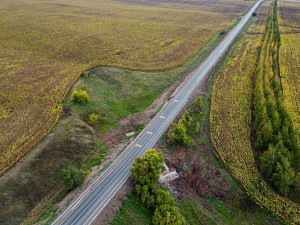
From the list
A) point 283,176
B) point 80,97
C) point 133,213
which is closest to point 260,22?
point 283,176

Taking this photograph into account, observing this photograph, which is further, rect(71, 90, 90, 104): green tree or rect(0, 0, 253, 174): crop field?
rect(71, 90, 90, 104): green tree

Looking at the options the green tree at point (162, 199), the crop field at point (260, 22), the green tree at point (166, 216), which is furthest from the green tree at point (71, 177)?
the crop field at point (260, 22)

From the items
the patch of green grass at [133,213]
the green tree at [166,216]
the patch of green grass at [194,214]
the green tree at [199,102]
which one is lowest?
the patch of green grass at [194,214]

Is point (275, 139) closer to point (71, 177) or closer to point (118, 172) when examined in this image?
point (118, 172)

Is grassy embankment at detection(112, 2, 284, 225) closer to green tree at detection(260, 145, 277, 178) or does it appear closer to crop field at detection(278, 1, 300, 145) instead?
green tree at detection(260, 145, 277, 178)

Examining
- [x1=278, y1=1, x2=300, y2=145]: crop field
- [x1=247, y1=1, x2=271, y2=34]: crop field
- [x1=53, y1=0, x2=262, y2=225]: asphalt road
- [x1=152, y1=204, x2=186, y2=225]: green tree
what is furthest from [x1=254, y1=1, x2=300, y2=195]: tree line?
[x1=247, y1=1, x2=271, y2=34]: crop field

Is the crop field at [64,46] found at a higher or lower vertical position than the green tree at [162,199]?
higher

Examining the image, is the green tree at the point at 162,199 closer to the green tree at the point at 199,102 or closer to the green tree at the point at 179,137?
the green tree at the point at 179,137
